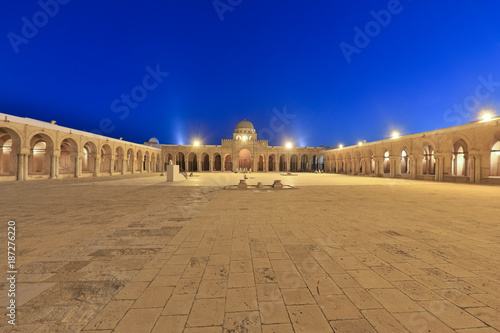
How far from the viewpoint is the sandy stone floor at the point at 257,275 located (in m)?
2.10

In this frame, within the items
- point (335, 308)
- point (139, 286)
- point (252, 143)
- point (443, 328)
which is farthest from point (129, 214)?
point (252, 143)

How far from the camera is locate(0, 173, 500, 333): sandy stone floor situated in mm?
2102

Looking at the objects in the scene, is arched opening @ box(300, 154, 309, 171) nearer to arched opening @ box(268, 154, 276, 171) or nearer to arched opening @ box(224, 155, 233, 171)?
arched opening @ box(268, 154, 276, 171)

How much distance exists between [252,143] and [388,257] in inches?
1717

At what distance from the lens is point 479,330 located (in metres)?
1.97

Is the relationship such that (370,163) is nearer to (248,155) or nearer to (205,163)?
(248,155)

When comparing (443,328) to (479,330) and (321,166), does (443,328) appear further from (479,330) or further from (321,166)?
(321,166)

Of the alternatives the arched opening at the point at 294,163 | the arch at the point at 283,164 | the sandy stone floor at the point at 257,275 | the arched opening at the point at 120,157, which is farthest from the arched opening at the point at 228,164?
the sandy stone floor at the point at 257,275

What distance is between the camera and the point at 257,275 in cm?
296

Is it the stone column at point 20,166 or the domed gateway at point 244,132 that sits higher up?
the domed gateway at point 244,132

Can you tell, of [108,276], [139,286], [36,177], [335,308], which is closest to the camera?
[335,308]

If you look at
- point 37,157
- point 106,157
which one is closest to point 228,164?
point 106,157

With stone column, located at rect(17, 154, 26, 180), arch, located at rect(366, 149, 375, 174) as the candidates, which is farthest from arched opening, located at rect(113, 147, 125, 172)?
arch, located at rect(366, 149, 375, 174)

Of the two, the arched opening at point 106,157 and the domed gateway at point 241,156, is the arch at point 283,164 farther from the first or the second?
the arched opening at point 106,157
